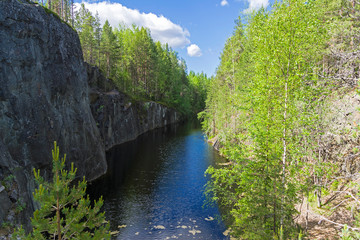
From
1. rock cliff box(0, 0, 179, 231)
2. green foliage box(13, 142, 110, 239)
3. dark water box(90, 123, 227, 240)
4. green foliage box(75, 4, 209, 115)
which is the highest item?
green foliage box(75, 4, 209, 115)

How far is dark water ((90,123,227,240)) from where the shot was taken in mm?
16938

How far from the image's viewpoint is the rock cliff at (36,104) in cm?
1428

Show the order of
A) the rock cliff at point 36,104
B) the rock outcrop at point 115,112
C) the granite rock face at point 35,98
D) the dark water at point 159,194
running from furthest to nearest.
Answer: the rock outcrop at point 115,112
the dark water at point 159,194
the granite rock face at point 35,98
the rock cliff at point 36,104

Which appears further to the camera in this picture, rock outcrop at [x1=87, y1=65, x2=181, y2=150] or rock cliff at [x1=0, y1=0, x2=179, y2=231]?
rock outcrop at [x1=87, y1=65, x2=181, y2=150]

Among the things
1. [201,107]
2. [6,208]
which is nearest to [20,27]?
[6,208]

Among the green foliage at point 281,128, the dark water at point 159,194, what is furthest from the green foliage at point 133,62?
the green foliage at point 281,128

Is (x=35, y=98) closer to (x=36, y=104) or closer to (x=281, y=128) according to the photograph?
(x=36, y=104)

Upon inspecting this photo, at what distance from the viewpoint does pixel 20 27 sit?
1817 cm

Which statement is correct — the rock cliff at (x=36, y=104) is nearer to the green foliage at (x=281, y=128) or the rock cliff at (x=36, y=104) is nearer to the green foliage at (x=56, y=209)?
the green foliage at (x=56, y=209)

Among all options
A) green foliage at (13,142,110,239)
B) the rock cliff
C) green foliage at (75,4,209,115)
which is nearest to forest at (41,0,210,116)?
green foliage at (75,4,209,115)

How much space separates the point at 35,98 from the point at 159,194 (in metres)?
15.0

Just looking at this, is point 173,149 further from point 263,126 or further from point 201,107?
point 201,107

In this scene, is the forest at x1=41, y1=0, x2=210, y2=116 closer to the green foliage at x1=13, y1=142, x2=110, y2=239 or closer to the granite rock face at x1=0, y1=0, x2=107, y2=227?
the granite rock face at x1=0, y1=0, x2=107, y2=227

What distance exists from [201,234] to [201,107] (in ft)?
316
